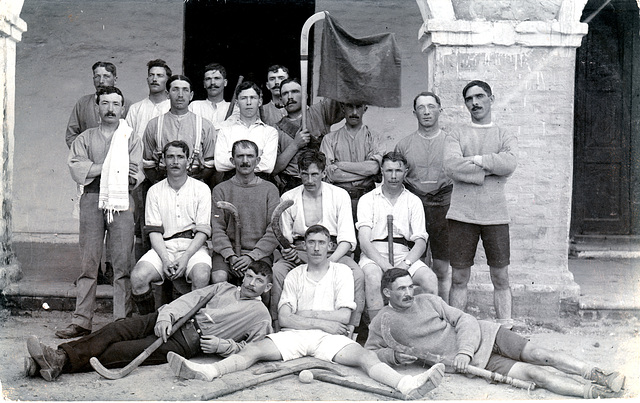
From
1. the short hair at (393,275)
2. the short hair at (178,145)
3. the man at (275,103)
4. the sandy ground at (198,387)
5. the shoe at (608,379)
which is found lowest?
the sandy ground at (198,387)

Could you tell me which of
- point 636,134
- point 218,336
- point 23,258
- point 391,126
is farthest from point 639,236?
point 23,258

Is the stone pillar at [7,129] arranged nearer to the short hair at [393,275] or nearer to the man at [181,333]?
the man at [181,333]

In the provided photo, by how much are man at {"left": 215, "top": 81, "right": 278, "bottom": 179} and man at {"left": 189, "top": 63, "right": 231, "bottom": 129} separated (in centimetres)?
33

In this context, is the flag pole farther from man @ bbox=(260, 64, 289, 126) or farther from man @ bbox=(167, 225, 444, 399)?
man @ bbox=(167, 225, 444, 399)

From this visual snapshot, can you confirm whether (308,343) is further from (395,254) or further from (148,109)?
(148,109)

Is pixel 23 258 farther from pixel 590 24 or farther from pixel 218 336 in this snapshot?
pixel 590 24

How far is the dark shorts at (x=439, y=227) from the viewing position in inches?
217

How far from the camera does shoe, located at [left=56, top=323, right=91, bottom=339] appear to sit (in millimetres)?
5086

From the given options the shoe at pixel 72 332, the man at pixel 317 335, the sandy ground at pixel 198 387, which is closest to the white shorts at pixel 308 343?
the man at pixel 317 335

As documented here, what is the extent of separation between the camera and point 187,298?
4.65 metres

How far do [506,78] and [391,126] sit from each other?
2186 millimetres

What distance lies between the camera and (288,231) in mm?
5309

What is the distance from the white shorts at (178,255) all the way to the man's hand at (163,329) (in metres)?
0.66

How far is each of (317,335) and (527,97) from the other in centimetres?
274
